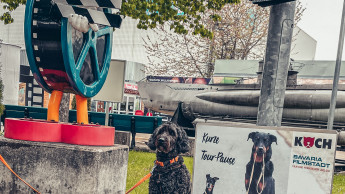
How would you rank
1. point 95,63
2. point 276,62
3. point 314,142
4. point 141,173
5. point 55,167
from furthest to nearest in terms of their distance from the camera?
1. point 141,173
2. point 95,63
3. point 55,167
4. point 276,62
5. point 314,142

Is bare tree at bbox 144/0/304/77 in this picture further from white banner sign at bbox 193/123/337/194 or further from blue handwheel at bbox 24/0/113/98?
white banner sign at bbox 193/123/337/194

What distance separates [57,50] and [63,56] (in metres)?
0.10

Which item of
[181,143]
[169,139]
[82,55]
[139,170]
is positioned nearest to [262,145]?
[169,139]

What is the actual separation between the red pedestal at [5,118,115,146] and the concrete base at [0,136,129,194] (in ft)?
0.36

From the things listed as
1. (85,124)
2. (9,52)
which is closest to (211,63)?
(9,52)

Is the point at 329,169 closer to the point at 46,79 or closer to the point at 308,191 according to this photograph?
the point at 308,191

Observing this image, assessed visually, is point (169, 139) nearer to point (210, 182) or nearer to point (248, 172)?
point (210, 182)

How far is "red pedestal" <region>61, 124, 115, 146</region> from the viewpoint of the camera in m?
4.39

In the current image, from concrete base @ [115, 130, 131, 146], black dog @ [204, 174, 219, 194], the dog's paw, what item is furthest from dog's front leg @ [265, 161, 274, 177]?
concrete base @ [115, 130, 131, 146]

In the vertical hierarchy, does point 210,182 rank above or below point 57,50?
below

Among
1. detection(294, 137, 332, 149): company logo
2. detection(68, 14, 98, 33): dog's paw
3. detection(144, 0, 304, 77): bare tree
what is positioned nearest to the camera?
detection(294, 137, 332, 149): company logo

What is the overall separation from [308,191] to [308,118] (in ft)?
44.5

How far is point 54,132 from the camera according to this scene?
4.41 m

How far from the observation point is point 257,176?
295 centimetres
